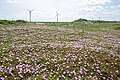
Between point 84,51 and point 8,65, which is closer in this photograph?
point 8,65

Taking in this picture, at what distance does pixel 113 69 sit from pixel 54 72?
333 centimetres

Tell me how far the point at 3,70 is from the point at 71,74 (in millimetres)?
3042

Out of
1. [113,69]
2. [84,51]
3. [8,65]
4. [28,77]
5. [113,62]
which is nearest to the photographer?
[28,77]

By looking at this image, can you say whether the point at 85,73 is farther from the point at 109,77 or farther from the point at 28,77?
the point at 28,77

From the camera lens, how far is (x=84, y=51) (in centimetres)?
1338

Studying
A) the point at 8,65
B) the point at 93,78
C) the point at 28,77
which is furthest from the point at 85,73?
the point at 8,65

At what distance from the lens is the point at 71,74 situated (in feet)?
30.7

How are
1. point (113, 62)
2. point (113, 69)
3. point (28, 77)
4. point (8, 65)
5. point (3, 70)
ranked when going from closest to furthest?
Result: point (28, 77), point (3, 70), point (8, 65), point (113, 69), point (113, 62)

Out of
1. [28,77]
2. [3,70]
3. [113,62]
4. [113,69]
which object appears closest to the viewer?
[28,77]

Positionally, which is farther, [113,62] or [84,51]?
[84,51]

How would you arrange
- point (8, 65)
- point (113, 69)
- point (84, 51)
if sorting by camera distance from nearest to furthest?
point (8, 65), point (113, 69), point (84, 51)

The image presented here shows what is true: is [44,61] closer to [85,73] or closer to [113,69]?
[85,73]

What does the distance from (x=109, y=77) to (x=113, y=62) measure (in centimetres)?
226

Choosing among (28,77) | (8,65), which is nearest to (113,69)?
(28,77)
